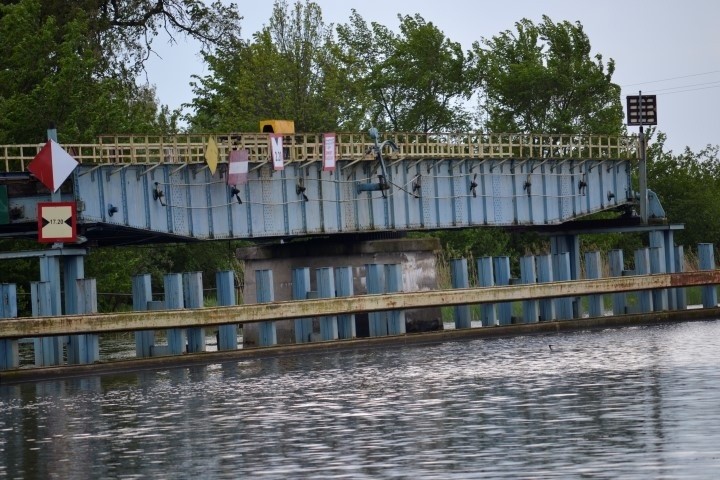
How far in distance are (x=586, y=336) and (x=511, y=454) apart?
28.9 m

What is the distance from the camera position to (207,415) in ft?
100

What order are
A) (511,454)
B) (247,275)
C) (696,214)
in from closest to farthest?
(511,454), (247,275), (696,214)

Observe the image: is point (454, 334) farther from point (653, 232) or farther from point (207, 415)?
point (207, 415)

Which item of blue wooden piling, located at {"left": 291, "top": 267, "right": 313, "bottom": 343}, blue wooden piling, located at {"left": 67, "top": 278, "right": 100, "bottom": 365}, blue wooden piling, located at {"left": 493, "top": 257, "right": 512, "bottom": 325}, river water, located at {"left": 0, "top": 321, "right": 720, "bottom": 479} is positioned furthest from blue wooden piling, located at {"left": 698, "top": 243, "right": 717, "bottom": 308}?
blue wooden piling, located at {"left": 67, "top": 278, "right": 100, "bottom": 365}

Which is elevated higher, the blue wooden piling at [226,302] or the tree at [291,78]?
the tree at [291,78]

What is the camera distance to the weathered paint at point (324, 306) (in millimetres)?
41469

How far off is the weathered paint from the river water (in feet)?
4.77

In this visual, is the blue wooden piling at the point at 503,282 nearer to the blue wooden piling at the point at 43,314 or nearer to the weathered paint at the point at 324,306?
the weathered paint at the point at 324,306

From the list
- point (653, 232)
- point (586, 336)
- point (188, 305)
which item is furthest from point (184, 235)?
point (653, 232)

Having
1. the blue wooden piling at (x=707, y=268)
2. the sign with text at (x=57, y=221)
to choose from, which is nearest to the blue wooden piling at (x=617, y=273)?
the blue wooden piling at (x=707, y=268)

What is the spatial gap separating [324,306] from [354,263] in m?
10.2

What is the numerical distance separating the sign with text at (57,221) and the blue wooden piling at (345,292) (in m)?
10.5

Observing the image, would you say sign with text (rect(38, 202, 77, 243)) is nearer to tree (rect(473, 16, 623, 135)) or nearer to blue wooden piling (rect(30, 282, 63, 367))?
blue wooden piling (rect(30, 282, 63, 367))

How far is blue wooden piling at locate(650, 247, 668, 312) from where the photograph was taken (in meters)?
60.4
